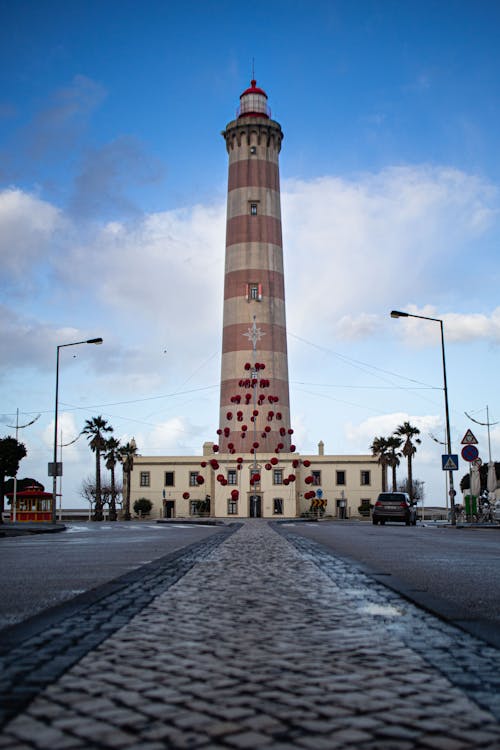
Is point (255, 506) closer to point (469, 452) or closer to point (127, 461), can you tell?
point (127, 461)

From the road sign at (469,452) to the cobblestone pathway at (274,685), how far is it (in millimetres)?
25285

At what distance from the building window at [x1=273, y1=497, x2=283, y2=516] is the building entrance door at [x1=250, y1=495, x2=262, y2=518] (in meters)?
1.33

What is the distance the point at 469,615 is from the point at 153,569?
15.2 ft

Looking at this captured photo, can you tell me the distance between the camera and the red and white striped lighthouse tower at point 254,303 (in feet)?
212

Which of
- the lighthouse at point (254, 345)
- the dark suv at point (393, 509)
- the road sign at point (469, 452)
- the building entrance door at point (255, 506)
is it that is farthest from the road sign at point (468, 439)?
the building entrance door at point (255, 506)

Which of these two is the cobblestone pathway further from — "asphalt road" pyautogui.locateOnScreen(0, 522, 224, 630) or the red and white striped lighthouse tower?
the red and white striped lighthouse tower

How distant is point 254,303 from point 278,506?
17.1 meters

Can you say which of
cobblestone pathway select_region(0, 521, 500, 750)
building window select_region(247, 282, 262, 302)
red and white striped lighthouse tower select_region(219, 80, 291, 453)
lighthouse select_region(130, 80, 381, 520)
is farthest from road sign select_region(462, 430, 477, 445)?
building window select_region(247, 282, 262, 302)

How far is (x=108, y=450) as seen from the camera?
79.1 m

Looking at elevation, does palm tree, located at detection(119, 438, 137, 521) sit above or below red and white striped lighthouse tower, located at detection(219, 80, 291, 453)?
below

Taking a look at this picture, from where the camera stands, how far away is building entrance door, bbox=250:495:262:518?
68.1 meters

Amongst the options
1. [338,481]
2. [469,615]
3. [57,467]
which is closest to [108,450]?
[338,481]

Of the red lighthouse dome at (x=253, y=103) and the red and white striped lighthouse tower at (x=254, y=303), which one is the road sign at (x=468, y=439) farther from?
the red lighthouse dome at (x=253, y=103)

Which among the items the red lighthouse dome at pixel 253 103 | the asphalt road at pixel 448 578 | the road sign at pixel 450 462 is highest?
the red lighthouse dome at pixel 253 103
